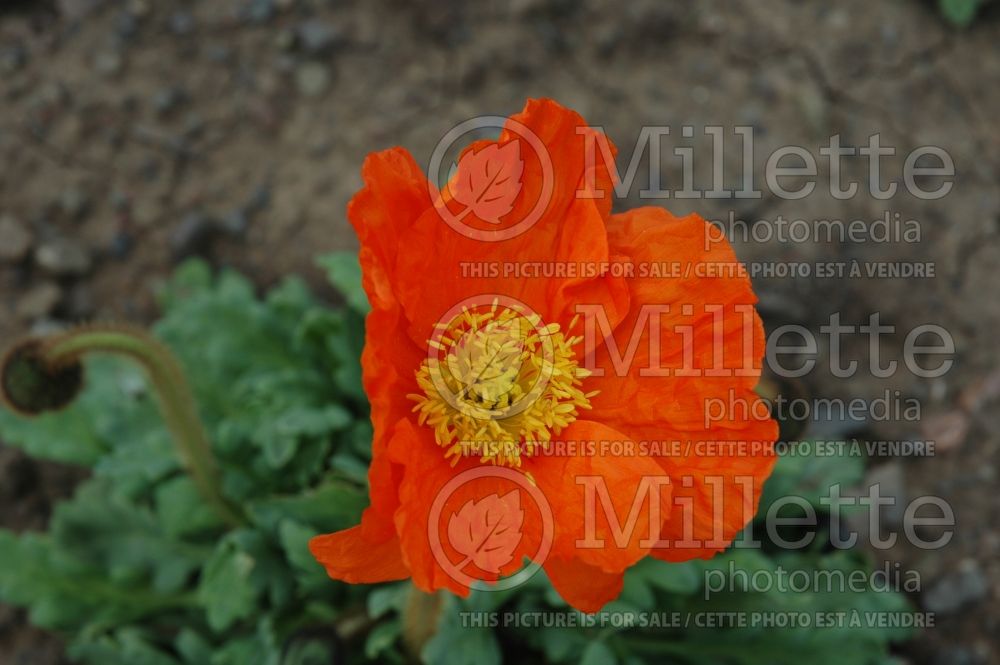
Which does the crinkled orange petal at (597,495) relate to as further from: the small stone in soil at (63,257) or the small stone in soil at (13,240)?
the small stone in soil at (13,240)

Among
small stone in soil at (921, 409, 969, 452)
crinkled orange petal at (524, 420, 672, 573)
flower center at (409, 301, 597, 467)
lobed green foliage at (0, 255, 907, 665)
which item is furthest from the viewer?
small stone in soil at (921, 409, 969, 452)

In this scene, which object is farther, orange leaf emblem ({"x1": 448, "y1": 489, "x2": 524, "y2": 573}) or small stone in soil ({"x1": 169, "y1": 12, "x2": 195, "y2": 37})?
small stone in soil ({"x1": 169, "y1": 12, "x2": 195, "y2": 37})

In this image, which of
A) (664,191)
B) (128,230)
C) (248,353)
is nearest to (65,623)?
(248,353)

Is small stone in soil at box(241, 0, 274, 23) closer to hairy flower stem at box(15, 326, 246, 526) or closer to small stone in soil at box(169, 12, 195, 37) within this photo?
small stone in soil at box(169, 12, 195, 37)

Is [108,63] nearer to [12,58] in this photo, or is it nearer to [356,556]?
[12,58]

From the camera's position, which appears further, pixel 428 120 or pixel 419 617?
pixel 428 120

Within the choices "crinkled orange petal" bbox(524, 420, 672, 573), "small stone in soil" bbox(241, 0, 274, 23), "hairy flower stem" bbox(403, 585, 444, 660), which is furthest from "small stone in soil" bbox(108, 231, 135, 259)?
"crinkled orange petal" bbox(524, 420, 672, 573)

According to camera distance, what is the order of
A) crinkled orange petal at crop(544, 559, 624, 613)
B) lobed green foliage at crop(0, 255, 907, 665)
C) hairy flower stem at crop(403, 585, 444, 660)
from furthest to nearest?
lobed green foliage at crop(0, 255, 907, 665)
hairy flower stem at crop(403, 585, 444, 660)
crinkled orange petal at crop(544, 559, 624, 613)

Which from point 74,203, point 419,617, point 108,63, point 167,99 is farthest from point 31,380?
point 108,63

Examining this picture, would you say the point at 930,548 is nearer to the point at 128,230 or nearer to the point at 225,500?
the point at 225,500
